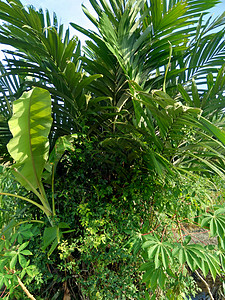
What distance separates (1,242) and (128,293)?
79cm

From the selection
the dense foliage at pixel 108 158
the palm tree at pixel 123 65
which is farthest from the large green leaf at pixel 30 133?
the palm tree at pixel 123 65

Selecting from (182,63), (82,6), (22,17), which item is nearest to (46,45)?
(22,17)

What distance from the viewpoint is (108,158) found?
156 centimetres

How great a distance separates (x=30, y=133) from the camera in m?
1.23

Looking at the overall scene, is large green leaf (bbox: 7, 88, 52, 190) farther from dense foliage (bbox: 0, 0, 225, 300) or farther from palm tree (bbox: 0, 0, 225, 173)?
palm tree (bbox: 0, 0, 225, 173)

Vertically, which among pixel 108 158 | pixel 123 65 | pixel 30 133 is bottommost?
pixel 108 158

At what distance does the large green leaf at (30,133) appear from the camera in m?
1.13

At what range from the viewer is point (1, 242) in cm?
136

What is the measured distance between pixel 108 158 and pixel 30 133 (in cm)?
51

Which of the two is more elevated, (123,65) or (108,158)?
(123,65)

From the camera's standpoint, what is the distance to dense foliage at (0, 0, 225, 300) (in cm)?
123

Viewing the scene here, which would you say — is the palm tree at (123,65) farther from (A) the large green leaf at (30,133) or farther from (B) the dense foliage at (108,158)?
(A) the large green leaf at (30,133)

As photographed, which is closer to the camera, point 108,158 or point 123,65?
point 123,65

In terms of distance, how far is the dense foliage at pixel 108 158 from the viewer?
123 cm
